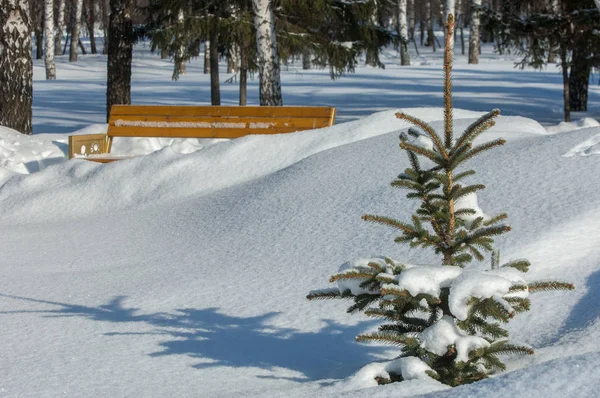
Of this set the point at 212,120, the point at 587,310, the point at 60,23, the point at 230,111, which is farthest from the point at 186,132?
the point at 60,23

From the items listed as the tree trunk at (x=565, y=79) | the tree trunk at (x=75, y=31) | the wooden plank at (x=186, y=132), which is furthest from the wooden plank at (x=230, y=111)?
the tree trunk at (x=75, y=31)

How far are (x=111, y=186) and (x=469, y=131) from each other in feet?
16.8

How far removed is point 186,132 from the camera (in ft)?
29.1

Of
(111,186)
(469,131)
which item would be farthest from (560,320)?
(111,186)

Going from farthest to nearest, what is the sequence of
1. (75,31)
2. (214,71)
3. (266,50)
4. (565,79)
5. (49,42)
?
(75,31)
(49,42)
(214,71)
(565,79)
(266,50)

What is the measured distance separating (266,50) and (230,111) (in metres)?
2.63

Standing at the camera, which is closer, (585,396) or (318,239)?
(585,396)

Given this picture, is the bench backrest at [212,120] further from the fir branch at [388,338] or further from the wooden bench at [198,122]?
the fir branch at [388,338]

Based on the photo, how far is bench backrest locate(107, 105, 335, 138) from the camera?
8453 mm

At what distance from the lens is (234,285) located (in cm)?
509

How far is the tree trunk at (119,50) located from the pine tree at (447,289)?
9.03 m

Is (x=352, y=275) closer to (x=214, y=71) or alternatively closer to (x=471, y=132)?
(x=471, y=132)

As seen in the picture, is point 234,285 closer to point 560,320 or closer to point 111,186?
point 560,320

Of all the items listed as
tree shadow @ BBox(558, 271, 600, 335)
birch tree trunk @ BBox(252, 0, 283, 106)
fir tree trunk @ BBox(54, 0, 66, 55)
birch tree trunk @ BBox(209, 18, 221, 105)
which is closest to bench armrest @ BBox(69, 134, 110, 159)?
birch tree trunk @ BBox(252, 0, 283, 106)
